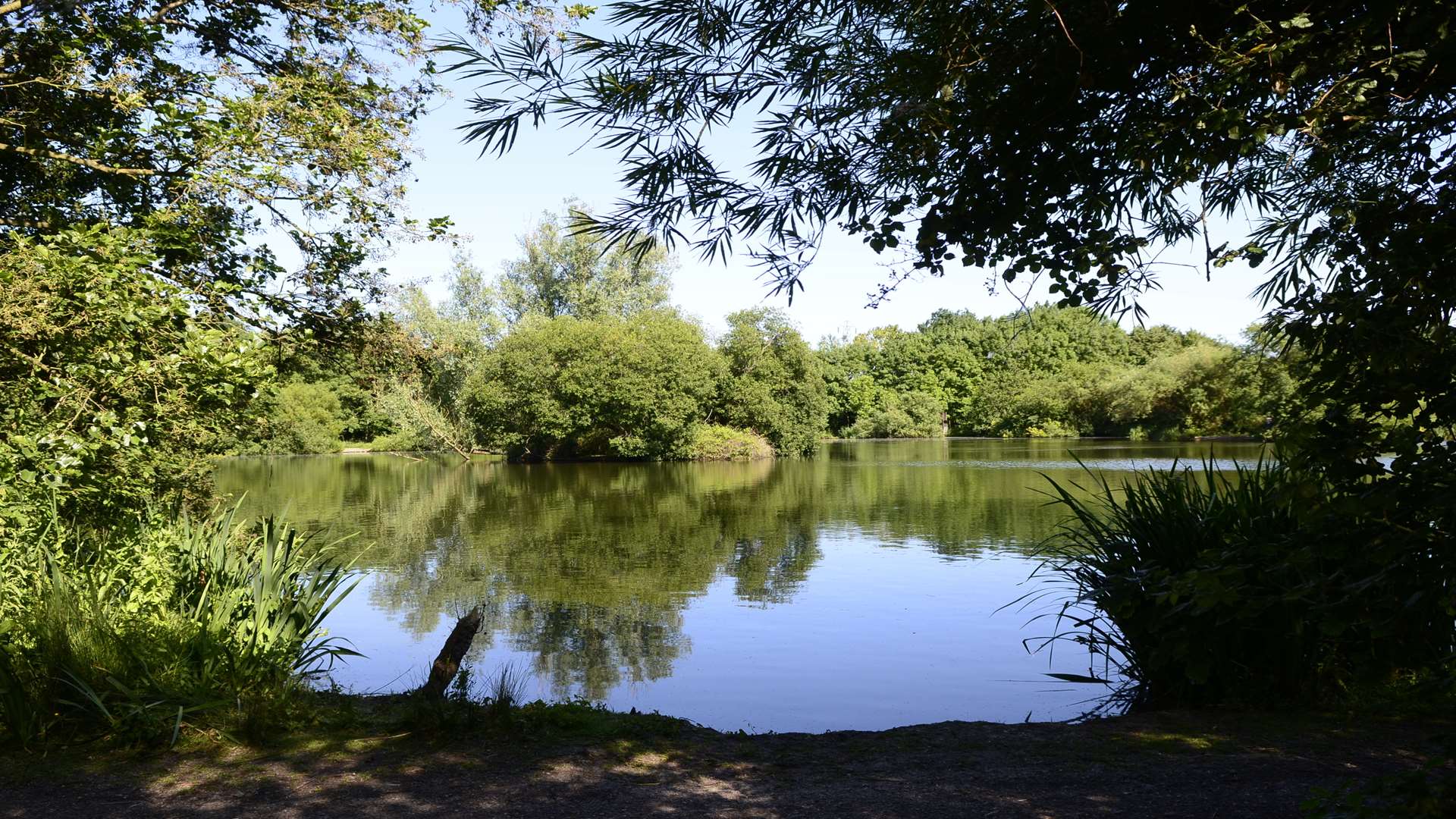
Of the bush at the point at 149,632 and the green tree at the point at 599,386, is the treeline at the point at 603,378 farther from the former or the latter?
the bush at the point at 149,632

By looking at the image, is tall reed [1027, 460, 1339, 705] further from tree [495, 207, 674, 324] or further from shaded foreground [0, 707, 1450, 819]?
tree [495, 207, 674, 324]

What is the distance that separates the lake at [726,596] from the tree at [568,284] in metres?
20.3

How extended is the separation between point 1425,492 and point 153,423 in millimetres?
6091

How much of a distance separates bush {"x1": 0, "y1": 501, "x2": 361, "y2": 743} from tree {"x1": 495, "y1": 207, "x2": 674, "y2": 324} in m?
36.8

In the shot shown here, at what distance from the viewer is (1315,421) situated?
2023mm

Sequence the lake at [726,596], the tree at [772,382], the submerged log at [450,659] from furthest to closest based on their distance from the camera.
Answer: the tree at [772,382] → the lake at [726,596] → the submerged log at [450,659]

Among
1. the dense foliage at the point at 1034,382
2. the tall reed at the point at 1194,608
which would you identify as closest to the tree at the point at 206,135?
the tall reed at the point at 1194,608

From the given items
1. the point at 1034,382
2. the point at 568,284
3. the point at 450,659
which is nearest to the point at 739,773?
the point at 450,659

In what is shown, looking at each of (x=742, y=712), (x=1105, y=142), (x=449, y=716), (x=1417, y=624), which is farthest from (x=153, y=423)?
(x=1417, y=624)

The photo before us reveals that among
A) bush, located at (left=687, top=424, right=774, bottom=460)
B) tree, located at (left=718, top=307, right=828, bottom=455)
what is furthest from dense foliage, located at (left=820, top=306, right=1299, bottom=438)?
bush, located at (left=687, top=424, right=774, bottom=460)

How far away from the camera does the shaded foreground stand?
11.2 ft

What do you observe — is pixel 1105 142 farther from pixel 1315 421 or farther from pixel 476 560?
pixel 476 560

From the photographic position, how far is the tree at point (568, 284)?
140ft

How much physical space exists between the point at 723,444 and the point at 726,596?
2685 centimetres
